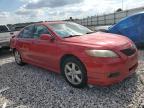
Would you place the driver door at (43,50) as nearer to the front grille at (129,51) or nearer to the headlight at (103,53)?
the headlight at (103,53)

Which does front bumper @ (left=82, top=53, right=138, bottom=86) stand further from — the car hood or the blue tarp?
the blue tarp

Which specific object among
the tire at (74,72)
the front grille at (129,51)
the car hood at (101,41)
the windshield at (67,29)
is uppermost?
the windshield at (67,29)

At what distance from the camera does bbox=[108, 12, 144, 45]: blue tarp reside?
26.2ft

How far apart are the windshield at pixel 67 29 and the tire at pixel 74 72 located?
756 millimetres

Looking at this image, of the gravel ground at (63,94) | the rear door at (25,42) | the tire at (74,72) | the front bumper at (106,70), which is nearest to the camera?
the gravel ground at (63,94)

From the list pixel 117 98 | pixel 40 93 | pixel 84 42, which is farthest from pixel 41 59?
pixel 117 98

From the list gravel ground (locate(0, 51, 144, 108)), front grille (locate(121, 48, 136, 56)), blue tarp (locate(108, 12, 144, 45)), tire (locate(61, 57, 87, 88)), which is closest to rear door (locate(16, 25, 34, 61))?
gravel ground (locate(0, 51, 144, 108))

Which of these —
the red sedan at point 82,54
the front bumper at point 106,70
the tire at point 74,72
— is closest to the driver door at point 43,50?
the red sedan at point 82,54

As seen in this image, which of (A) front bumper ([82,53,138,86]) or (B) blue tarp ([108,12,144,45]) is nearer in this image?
(A) front bumper ([82,53,138,86])

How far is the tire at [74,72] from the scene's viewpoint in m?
4.46

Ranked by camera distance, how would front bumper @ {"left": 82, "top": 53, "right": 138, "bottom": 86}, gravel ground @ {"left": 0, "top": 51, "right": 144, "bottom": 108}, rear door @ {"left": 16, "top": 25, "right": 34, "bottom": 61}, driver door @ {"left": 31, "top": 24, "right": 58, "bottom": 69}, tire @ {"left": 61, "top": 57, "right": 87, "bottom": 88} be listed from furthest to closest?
rear door @ {"left": 16, "top": 25, "right": 34, "bottom": 61} < driver door @ {"left": 31, "top": 24, "right": 58, "bottom": 69} < tire @ {"left": 61, "top": 57, "right": 87, "bottom": 88} < front bumper @ {"left": 82, "top": 53, "right": 138, "bottom": 86} < gravel ground @ {"left": 0, "top": 51, "right": 144, "bottom": 108}

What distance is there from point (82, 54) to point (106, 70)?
59 cm

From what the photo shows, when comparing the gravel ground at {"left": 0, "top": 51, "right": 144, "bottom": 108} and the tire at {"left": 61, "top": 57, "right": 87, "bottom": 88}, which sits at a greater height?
the tire at {"left": 61, "top": 57, "right": 87, "bottom": 88}

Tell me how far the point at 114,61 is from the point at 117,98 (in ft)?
2.35
